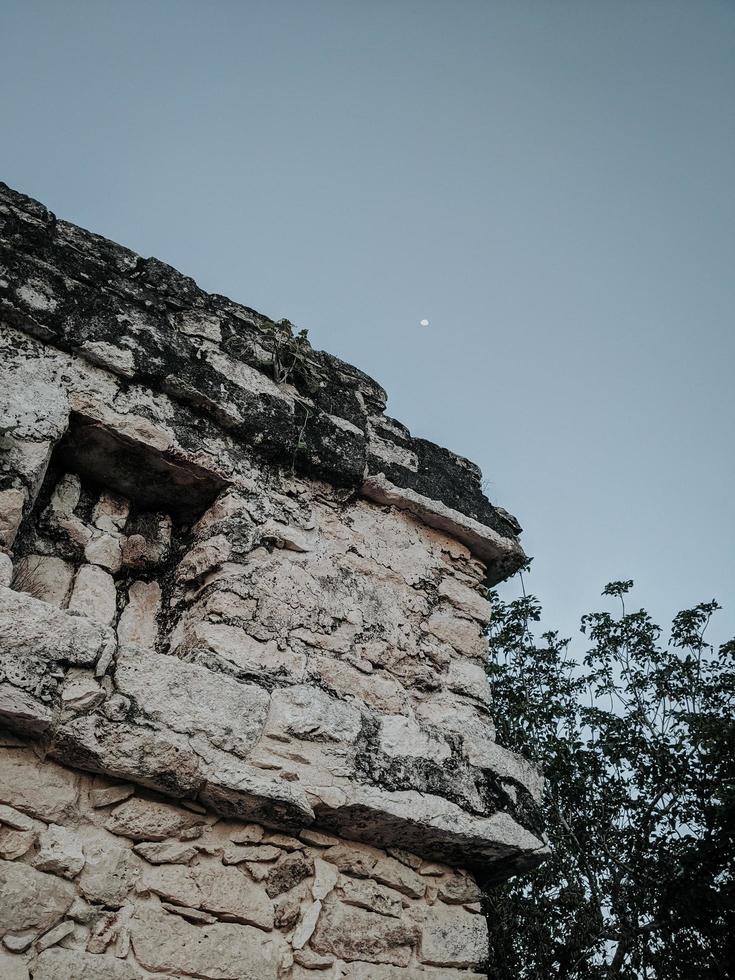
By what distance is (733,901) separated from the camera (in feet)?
15.3

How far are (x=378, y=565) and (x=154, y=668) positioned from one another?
98 cm

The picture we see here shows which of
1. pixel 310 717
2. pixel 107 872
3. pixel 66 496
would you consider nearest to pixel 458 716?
pixel 310 717

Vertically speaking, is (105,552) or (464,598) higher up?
(464,598)

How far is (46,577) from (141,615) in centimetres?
31

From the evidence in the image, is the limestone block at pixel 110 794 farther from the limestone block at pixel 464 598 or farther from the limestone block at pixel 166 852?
the limestone block at pixel 464 598

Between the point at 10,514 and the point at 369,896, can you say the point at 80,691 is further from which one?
the point at 369,896

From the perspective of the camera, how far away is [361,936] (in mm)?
1866

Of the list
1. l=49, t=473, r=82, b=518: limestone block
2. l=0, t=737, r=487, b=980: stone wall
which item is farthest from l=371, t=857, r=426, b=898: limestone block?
l=49, t=473, r=82, b=518: limestone block

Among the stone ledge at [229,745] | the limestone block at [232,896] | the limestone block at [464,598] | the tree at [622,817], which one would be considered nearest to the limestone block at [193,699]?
the stone ledge at [229,745]

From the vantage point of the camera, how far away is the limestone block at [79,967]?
1482 millimetres

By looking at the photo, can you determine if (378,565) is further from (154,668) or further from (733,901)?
(733,901)

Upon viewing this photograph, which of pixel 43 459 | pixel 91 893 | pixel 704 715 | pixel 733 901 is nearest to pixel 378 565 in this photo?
pixel 43 459

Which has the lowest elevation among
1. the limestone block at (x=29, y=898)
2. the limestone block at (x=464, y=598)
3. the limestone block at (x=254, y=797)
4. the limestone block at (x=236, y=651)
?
the limestone block at (x=29, y=898)

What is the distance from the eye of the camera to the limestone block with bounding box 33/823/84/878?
1577mm
